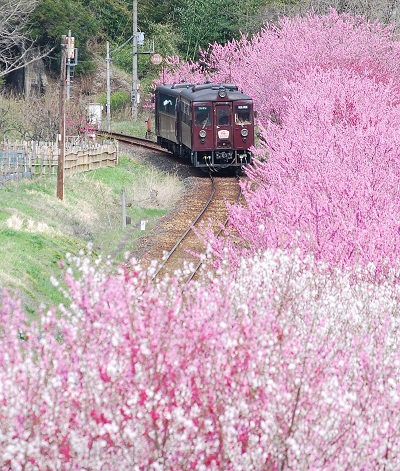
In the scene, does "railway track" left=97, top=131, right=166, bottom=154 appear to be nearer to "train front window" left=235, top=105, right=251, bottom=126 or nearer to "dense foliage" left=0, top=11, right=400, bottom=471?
"train front window" left=235, top=105, right=251, bottom=126

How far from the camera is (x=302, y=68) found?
115 feet

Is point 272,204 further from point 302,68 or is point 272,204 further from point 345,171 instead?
point 302,68

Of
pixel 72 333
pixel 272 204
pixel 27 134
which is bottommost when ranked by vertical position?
pixel 27 134

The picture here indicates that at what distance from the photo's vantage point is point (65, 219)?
23.5 meters

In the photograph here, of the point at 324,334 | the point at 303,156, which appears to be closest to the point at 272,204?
the point at 303,156

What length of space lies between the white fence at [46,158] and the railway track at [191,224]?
3.29 meters

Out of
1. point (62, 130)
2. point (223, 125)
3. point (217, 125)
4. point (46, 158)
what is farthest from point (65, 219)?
point (223, 125)

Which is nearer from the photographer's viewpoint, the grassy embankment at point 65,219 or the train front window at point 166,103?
the grassy embankment at point 65,219

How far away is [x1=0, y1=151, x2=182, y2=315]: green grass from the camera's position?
17062 mm

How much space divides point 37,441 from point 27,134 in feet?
108

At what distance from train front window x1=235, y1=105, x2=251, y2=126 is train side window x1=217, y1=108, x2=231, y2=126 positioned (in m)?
0.30

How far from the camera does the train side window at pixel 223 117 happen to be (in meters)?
31.5

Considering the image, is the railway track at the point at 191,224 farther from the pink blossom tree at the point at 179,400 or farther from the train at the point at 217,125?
the pink blossom tree at the point at 179,400

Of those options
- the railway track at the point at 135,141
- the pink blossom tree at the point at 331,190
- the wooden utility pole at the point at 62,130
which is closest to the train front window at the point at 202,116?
the pink blossom tree at the point at 331,190
